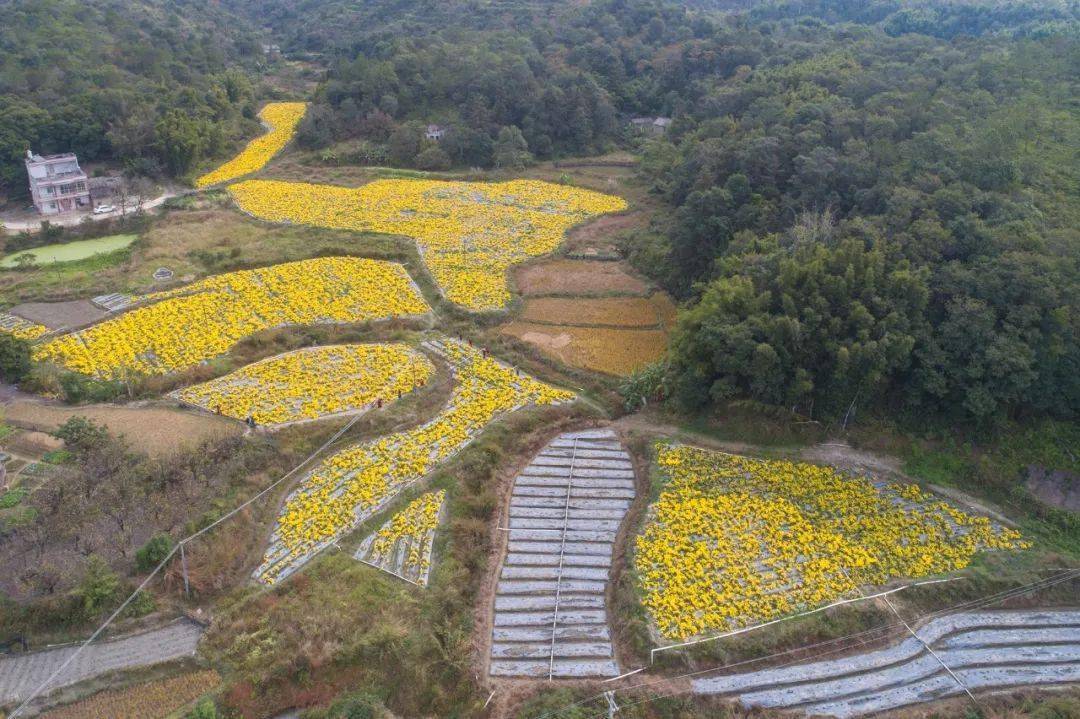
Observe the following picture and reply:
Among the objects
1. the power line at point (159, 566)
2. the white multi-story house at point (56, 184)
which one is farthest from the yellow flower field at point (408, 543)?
the white multi-story house at point (56, 184)

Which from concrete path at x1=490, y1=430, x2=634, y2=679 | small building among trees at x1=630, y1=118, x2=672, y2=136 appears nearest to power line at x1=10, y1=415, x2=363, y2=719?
concrete path at x1=490, y1=430, x2=634, y2=679

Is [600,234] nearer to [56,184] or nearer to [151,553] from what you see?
[151,553]

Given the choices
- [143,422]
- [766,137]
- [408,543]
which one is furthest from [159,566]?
[766,137]

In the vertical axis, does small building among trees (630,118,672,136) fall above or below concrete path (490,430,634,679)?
above

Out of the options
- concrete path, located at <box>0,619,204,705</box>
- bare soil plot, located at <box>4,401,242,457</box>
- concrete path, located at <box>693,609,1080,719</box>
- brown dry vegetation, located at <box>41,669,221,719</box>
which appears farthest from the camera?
bare soil plot, located at <box>4,401,242,457</box>

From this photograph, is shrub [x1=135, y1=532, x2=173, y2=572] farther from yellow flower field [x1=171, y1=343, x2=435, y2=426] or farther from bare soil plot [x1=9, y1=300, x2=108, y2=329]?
bare soil plot [x1=9, y1=300, x2=108, y2=329]

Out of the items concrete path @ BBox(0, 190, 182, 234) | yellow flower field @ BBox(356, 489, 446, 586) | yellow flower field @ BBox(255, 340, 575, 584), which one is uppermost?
concrete path @ BBox(0, 190, 182, 234)
